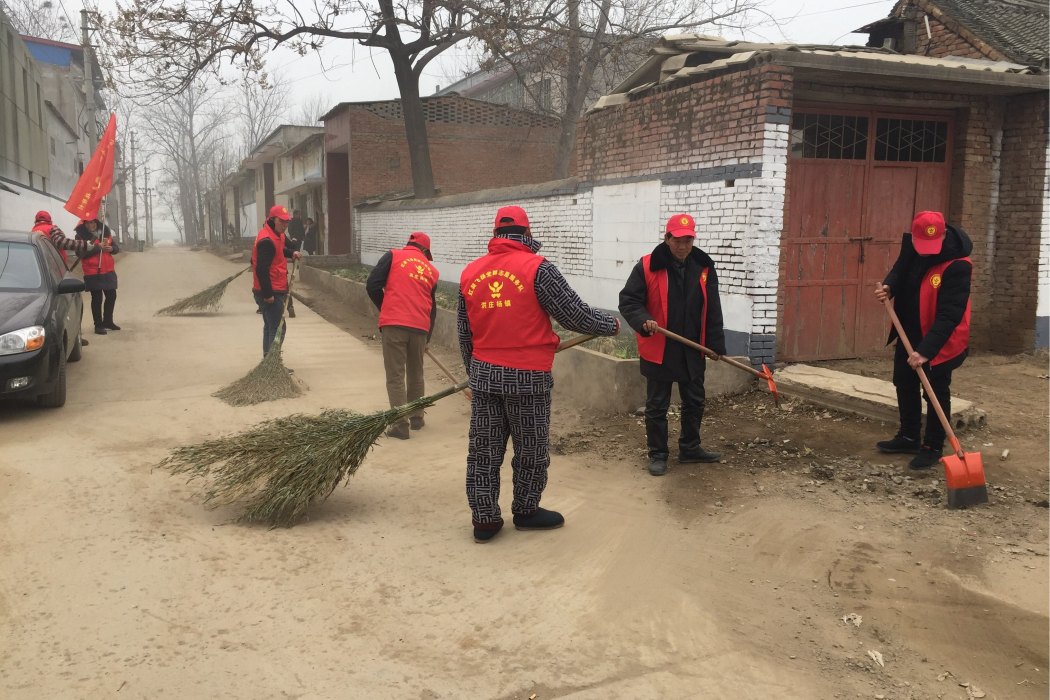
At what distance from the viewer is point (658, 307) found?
5500 mm

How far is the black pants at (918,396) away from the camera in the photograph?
5328 mm

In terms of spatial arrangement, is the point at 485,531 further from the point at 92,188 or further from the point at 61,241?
the point at 92,188

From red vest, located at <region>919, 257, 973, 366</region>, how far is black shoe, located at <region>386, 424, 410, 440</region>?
388 centimetres

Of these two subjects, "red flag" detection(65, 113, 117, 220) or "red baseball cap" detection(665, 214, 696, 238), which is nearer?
"red baseball cap" detection(665, 214, 696, 238)

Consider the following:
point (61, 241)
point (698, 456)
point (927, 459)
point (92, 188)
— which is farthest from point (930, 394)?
point (92, 188)

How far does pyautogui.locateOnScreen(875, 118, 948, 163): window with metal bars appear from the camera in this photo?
8305 millimetres

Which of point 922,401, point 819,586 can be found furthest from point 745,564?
point 922,401

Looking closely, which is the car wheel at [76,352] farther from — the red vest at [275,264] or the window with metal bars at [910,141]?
Answer: the window with metal bars at [910,141]

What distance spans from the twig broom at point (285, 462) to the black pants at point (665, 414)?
966mm

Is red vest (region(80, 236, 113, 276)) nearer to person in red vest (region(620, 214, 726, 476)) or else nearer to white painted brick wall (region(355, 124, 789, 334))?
white painted brick wall (region(355, 124, 789, 334))

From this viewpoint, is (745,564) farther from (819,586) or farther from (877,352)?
(877,352)

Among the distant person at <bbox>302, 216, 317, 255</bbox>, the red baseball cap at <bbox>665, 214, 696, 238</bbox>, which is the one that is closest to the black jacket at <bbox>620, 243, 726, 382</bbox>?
the red baseball cap at <bbox>665, 214, 696, 238</bbox>

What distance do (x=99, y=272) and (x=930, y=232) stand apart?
33.1ft

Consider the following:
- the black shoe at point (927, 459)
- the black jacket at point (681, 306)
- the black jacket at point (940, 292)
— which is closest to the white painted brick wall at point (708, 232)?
the black jacket at point (940, 292)
